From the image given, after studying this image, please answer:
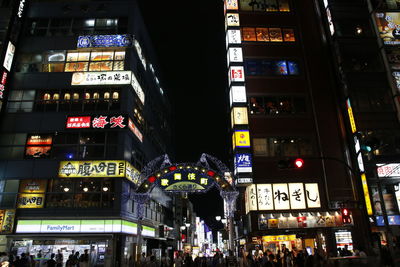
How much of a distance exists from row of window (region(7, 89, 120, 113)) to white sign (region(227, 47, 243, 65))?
11843 millimetres

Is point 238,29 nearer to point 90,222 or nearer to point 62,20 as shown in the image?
point 62,20

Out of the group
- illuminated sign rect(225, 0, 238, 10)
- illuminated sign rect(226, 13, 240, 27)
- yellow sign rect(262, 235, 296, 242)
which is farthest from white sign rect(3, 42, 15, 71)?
yellow sign rect(262, 235, 296, 242)

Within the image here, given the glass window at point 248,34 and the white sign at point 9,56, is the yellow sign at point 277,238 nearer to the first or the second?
the glass window at point 248,34

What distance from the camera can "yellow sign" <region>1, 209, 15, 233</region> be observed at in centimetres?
2648

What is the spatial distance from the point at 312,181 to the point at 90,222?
1994 centimetres

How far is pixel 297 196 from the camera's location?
27.6 m

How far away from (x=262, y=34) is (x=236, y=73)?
628 centimetres

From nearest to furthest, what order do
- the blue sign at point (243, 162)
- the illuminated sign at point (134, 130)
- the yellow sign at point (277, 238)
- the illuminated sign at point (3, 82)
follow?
the blue sign at point (243, 162), the illuminated sign at point (3, 82), the yellow sign at point (277, 238), the illuminated sign at point (134, 130)

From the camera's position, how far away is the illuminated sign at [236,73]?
30.3 m

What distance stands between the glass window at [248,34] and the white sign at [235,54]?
7.60 feet

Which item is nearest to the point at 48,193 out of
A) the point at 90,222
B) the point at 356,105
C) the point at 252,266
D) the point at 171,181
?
the point at 90,222

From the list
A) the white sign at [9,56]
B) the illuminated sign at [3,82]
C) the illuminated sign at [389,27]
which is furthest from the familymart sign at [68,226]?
the illuminated sign at [389,27]

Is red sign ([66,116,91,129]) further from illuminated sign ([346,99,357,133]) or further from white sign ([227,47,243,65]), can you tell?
illuminated sign ([346,99,357,133])

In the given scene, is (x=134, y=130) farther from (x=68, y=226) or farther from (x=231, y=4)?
(x=231, y=4)
